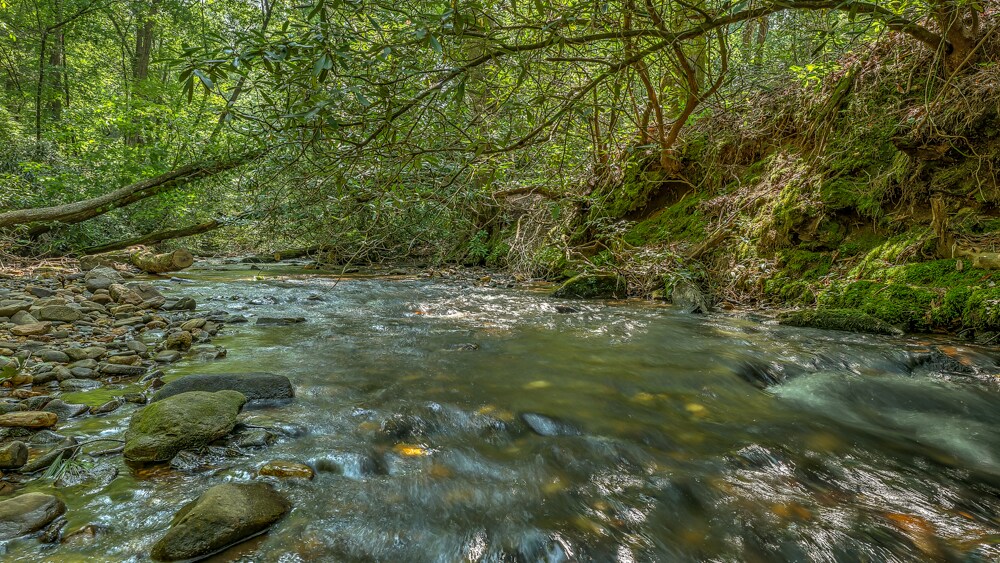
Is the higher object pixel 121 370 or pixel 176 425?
pixel 176 425

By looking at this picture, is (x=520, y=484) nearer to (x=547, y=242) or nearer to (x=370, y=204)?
(x=370, y=204)

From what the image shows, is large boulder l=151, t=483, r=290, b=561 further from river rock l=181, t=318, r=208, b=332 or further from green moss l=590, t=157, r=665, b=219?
green moss l=590, t=157, r=665, b=219

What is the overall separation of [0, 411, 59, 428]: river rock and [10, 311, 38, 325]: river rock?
2562mm

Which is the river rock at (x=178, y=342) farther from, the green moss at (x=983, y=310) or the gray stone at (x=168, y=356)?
the green moss at (x=983, y=310)

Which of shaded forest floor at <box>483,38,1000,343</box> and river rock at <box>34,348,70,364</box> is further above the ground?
shaded forest floor at <box>483,38,1000,343</box>

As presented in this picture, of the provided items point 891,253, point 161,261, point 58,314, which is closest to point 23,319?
point 58,314

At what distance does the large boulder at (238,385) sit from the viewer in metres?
A: 2.88

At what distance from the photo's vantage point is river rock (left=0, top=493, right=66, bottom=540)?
164 cm

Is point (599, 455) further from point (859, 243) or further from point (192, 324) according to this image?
point (859, 243)

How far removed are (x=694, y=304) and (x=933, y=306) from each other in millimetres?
2374

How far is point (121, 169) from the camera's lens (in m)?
10.7

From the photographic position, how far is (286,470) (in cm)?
215

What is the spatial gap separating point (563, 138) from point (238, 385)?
4.08 metres

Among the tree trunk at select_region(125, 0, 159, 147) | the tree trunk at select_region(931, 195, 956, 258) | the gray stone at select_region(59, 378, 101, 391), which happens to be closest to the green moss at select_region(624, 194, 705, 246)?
the tree trunk at select_region(931, 195, 956, 258)
